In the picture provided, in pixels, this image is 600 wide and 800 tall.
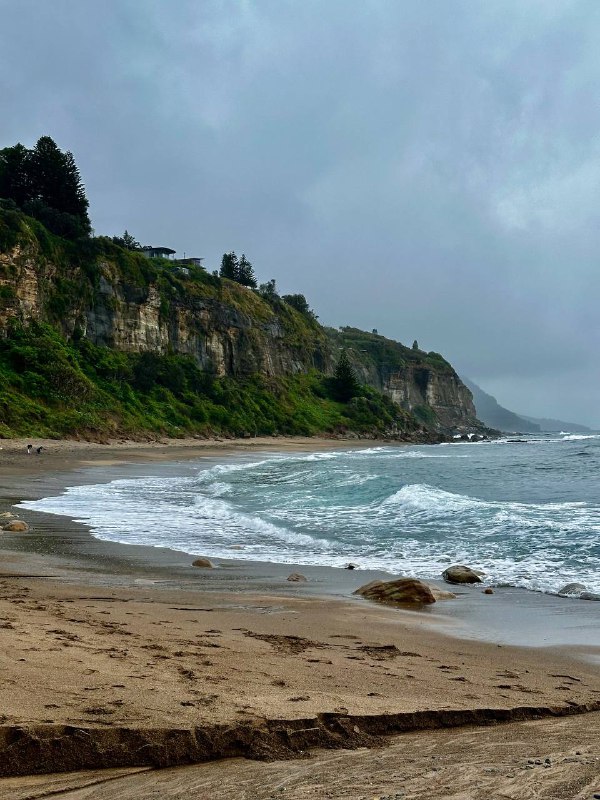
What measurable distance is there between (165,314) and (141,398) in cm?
1441

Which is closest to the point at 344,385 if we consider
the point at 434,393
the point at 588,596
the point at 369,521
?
the point at 434,393

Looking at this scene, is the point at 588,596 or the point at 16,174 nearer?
the point at 588,596

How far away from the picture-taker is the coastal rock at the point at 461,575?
10586mm

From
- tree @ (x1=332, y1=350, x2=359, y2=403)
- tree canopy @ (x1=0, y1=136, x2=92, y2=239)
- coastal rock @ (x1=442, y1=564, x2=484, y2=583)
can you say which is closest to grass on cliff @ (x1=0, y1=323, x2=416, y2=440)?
tree @ (x1=332, y1=350, x2=359, y2=403)

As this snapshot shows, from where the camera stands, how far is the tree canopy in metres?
65.2

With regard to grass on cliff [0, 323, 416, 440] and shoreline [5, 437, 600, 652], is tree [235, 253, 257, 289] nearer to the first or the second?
grass on cliff [0, 323, 416, 440]

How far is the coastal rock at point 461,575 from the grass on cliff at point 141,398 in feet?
118

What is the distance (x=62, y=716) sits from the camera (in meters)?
3.73

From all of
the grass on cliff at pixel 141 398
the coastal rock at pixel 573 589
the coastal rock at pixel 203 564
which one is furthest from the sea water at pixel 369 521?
the grass on cliff at pixel 141 398

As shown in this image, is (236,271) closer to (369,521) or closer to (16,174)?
(16,174)

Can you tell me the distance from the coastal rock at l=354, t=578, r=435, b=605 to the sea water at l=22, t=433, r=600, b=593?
78.5 inches

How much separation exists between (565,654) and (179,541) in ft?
29.3

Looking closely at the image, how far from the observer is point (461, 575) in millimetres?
10609

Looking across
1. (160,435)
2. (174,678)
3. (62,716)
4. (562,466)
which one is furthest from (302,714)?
(160,435)
